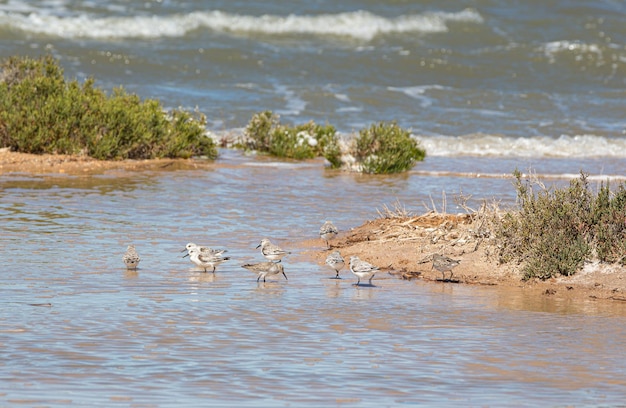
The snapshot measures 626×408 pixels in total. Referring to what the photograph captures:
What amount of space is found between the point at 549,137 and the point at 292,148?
8128 mm

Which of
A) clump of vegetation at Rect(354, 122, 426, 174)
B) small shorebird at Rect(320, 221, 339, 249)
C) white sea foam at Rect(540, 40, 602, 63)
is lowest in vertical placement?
small shorebird at Rect(320, 221, 339, 249)

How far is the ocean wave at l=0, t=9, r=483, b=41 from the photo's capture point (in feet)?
130

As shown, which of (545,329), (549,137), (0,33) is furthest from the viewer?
(0,33)

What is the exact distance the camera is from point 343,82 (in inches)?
1339

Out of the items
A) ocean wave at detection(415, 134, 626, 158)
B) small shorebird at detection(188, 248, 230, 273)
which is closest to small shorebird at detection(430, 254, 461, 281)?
small shorebird at detection(188, 248, 230, 273)

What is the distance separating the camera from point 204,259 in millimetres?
9742

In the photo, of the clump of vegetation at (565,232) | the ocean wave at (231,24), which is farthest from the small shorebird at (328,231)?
the ocean wave at (231,24)

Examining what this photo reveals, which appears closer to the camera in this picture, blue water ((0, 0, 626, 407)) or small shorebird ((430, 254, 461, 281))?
blue water ((0, 0, 626, 407))

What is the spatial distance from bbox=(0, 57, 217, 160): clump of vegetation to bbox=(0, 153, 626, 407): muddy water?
5687 mm

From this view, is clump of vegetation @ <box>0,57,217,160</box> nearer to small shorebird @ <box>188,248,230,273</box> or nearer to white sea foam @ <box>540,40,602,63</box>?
small shorebird @ <box>188,248,230,273</box>

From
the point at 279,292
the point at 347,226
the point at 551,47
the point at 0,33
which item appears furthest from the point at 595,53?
the point at 279,292

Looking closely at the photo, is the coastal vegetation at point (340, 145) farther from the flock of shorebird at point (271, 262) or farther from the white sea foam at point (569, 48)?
the white sea foam at point (569, 48)

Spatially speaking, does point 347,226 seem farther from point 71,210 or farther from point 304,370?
point 304,370

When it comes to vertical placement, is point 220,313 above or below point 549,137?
below
